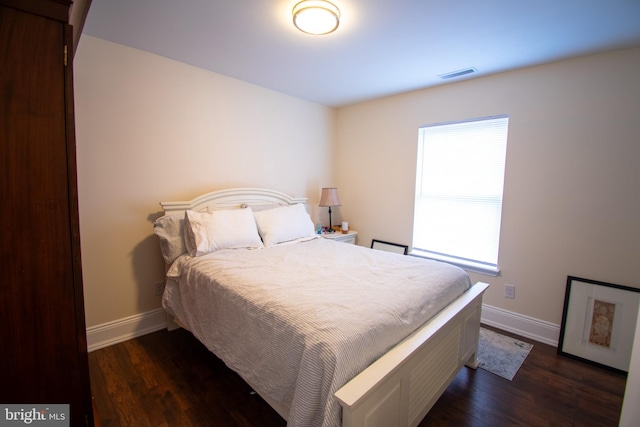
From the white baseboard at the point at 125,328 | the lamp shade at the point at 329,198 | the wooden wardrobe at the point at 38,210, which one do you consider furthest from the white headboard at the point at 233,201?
the wooden wardrobe at the point at 38,210

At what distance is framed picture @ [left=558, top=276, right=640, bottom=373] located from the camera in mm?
2039

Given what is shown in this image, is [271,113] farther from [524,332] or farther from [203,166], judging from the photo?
[524,332]

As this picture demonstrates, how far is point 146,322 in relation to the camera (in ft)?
8.12

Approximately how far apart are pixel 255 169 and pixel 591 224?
3.07 metres

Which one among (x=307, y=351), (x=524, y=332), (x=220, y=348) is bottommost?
(x=524, y=332)

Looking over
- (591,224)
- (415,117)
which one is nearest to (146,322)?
(415,117)

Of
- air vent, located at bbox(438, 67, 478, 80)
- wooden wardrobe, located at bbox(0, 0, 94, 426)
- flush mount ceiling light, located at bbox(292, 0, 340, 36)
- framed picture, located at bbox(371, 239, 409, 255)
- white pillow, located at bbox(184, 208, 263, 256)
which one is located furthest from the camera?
framed picture, located at bbox(371, 239, 409, 255)

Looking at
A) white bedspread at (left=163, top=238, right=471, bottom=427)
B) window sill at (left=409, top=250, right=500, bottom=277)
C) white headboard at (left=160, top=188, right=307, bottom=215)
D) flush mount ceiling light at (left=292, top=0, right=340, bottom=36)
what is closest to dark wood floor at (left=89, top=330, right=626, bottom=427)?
white bedspread at (left=163, top=238, right=471, bottom=427)

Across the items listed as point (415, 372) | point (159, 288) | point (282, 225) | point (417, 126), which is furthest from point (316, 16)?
point (159, 288)

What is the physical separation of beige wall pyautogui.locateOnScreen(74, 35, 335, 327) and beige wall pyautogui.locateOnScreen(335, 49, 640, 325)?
2.09 metres

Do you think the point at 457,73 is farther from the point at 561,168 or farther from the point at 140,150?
the point at 140,150

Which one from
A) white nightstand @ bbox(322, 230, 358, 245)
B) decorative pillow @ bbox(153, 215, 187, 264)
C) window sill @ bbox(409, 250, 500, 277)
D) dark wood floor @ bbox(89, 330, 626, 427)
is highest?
decorative pillow @ bbox(153, 215, 187, 264)

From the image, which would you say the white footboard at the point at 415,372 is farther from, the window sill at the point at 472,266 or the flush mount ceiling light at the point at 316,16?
the flush mount ceiling light at the point at 316,16

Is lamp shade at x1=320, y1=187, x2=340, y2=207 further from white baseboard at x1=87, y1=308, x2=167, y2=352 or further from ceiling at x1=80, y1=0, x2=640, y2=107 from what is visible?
white baseboard at x1=87, y1=308, x2=167, y2=352
